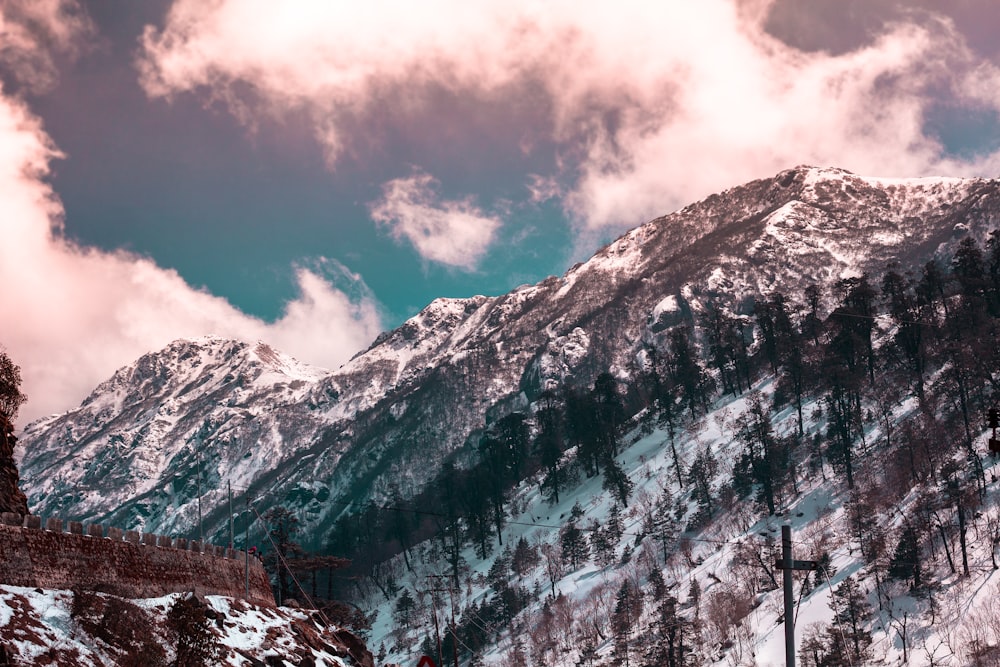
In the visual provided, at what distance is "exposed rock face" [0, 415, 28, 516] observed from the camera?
31327 millimetres

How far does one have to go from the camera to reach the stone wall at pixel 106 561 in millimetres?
25109

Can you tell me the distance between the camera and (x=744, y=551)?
3209 inches

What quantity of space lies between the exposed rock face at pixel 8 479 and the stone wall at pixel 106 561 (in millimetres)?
4450

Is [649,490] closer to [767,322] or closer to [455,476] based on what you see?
[767,322]

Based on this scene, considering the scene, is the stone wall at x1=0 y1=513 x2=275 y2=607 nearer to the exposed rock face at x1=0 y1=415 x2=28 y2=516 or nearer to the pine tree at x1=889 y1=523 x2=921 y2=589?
the exposed rock face at x1=0 y1=415 x2=28 y2=516

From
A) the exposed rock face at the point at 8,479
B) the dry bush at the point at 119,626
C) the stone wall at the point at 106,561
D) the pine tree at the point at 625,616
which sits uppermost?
the pine tree at the point at 625,616

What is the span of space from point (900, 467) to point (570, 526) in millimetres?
40502

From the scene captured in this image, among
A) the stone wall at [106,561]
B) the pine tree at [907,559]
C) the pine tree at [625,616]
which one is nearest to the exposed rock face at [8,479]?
the stone wall at [106,561]

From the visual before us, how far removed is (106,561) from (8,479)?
24.8 ft

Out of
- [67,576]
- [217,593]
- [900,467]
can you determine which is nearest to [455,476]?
[900,467]

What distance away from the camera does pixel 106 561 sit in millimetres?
28781

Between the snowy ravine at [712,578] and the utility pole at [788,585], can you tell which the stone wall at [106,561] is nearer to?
the utility pole at [788,585]

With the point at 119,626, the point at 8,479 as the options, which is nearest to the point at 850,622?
the point at 119,626

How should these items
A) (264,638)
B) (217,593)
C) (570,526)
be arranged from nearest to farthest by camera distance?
(264,638) → (217,593) → (570,526)
